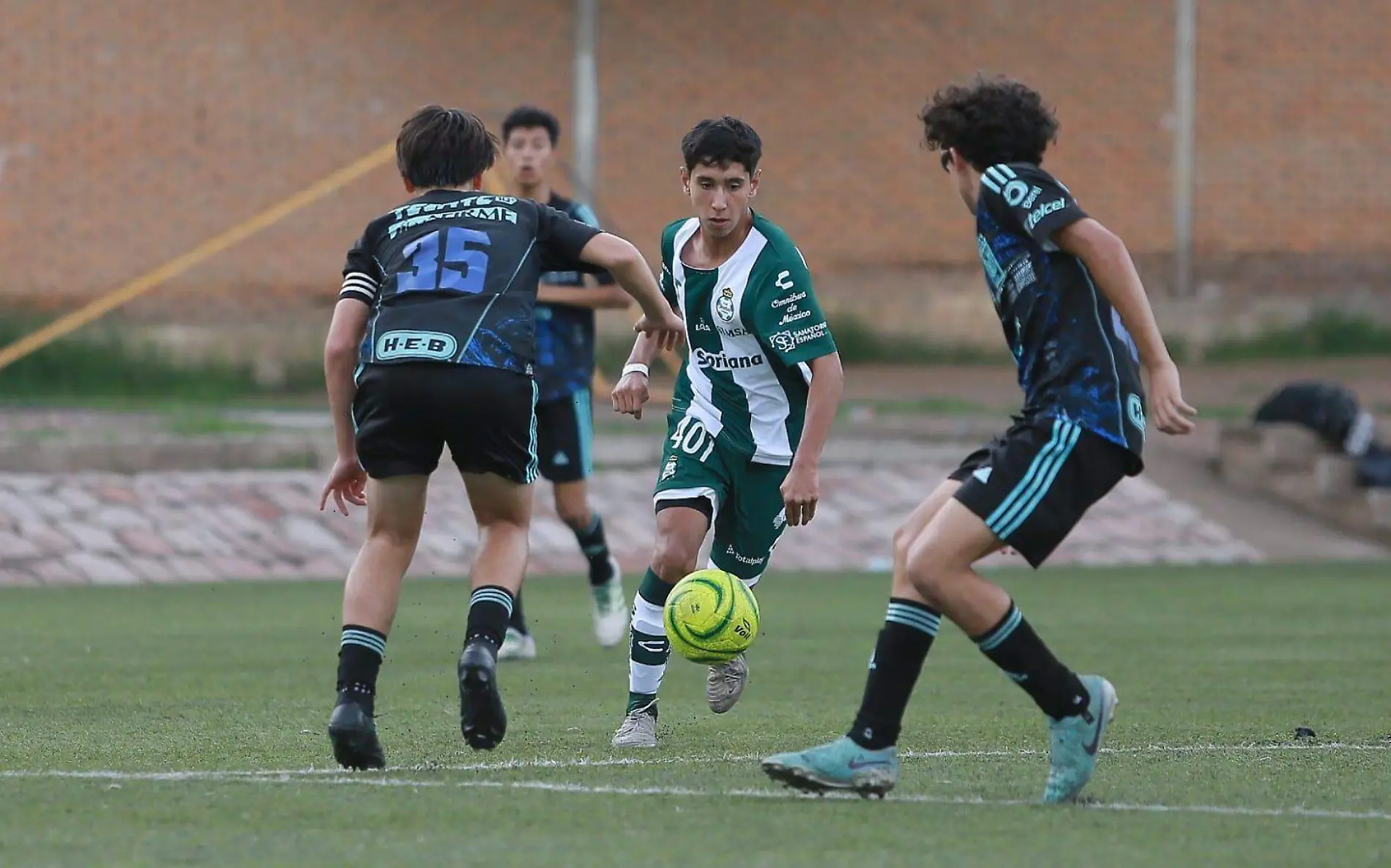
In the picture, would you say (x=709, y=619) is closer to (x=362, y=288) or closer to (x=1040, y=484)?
(x=362, y=288)

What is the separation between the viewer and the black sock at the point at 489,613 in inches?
249

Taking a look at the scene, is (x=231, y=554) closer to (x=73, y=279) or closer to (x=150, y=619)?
(x=150, y=619)

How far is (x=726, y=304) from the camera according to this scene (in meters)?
7.27

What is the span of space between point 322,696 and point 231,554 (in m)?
7.50

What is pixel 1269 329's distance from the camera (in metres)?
27.8

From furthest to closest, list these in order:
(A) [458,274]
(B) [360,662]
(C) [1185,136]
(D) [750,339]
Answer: (C) [1185,136]
(D) [750,339]
(A) [458,274]
(B) [360,662]

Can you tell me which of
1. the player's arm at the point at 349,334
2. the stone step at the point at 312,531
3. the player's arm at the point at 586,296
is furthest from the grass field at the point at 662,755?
the stone step at the point at 312,531

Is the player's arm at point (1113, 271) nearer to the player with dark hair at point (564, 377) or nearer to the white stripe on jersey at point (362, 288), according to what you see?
the white stripe on jersey at point (362, 288)

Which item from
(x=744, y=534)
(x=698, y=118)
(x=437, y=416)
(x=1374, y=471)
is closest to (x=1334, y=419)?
(x=1374, y=471)

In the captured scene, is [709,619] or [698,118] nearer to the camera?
[709,619]

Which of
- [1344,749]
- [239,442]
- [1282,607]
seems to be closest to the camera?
[1344,749]

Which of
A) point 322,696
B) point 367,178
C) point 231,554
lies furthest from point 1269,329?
point 322,696

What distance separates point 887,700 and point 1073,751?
501 mm

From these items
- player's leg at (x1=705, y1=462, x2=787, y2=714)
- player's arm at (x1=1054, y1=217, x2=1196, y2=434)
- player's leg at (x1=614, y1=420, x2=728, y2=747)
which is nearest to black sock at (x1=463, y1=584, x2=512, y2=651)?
player's leg at (x1=614, y1=420, x2=728, y2=747)
